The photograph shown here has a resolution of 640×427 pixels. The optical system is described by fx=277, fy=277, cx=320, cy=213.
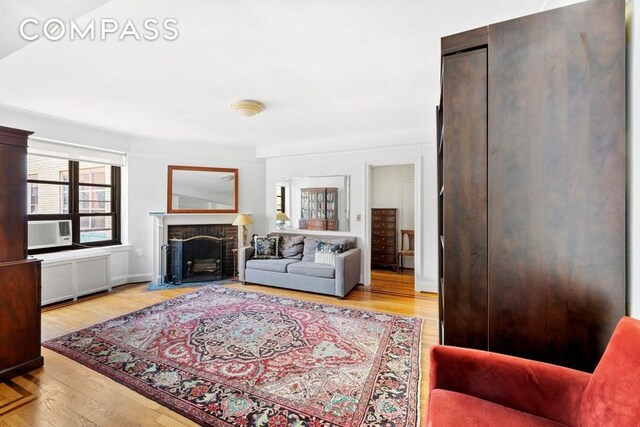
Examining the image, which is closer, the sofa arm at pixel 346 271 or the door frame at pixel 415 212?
the sofa arm at pixel 346 271

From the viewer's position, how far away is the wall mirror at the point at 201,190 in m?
5.02

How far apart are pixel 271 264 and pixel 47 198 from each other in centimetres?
329

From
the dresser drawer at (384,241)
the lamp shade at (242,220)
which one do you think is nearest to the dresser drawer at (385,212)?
the dresser drawer at (384,241)

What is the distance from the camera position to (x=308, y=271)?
4168mm

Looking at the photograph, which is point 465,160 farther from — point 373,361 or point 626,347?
point 373,361

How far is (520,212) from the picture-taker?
1146 millimetres

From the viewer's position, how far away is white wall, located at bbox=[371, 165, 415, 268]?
586 cm

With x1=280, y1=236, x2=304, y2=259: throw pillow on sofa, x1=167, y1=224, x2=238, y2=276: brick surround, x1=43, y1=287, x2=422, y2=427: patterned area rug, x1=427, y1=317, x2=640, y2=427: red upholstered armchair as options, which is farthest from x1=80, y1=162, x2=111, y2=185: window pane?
x1=427, y1=317, x2=640, y2=427: red upholstered armchair

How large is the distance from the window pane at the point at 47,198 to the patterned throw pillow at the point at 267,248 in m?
2.86

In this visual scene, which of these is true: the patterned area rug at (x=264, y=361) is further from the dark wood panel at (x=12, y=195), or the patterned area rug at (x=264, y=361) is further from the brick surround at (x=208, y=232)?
the brick surround at (x=208, y=232)

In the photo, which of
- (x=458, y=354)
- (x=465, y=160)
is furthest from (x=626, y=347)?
(x=465, y=160)

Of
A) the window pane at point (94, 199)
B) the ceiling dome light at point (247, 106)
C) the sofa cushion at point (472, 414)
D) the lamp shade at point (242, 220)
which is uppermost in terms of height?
the ceiling dome light at point (247, 106)

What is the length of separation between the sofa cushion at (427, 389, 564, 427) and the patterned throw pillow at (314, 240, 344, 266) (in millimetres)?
3097

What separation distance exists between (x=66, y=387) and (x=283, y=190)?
13.0 ft
